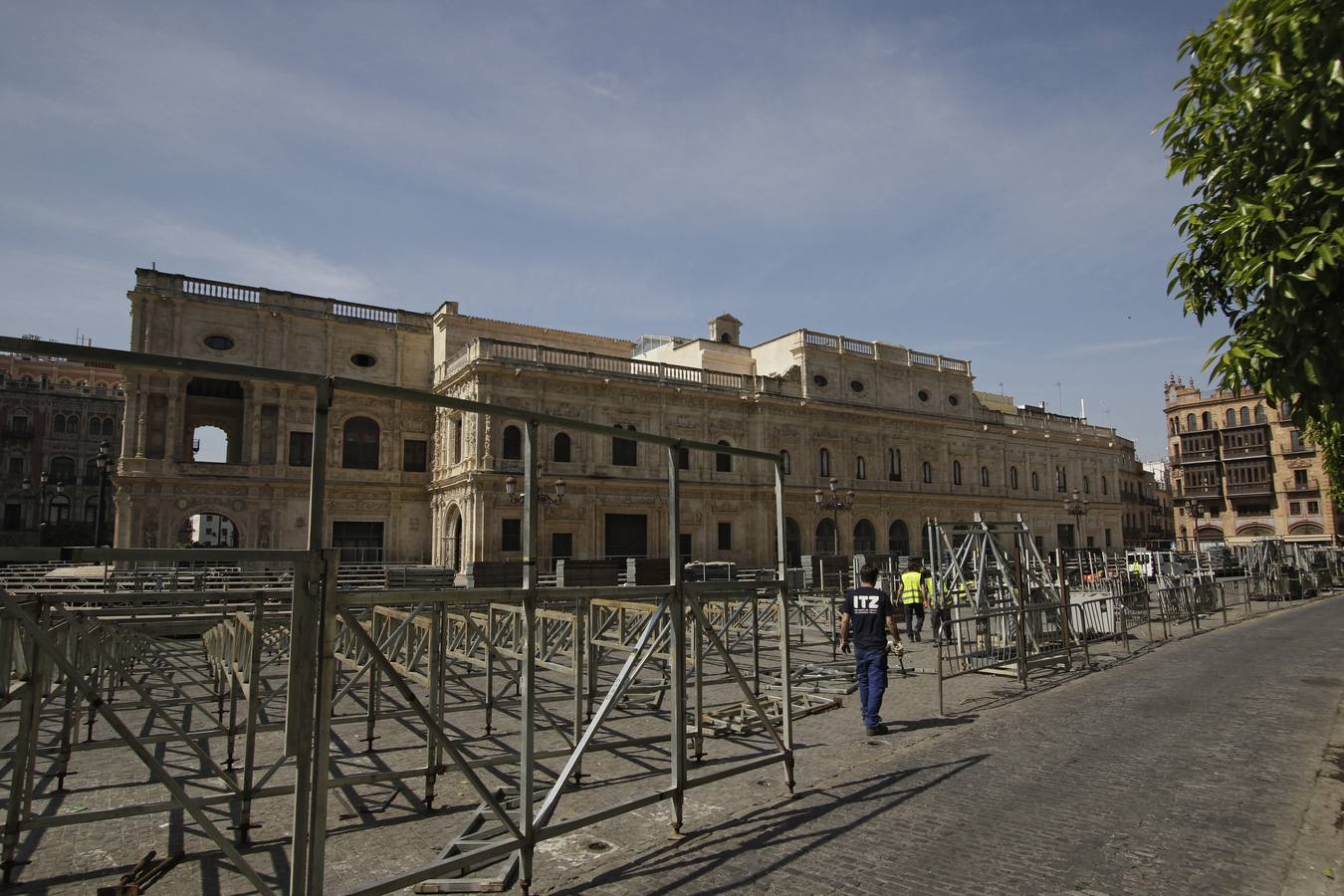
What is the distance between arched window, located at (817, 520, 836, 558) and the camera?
125ft

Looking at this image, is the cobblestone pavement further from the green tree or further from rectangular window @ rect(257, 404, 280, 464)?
rectangular window @ rect(257, 404, 280, 464)

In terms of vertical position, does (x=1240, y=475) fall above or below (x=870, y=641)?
above

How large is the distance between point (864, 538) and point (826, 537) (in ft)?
9.62

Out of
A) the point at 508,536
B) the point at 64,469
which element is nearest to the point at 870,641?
the point at 508,536

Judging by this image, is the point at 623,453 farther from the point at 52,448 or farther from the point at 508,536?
the point at 52,448

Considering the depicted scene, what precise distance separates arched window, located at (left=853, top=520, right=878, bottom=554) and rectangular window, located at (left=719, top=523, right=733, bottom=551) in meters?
7.86

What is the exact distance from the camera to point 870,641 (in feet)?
28.7

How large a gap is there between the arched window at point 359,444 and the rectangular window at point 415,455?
47.8 inches

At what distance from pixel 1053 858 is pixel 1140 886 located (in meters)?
0.52

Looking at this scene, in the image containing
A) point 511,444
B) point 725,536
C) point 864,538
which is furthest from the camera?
point 864,538

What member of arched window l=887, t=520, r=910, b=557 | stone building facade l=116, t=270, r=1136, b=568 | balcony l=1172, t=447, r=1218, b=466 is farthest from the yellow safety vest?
balcony l=1172, t=447, r=1218, b=466

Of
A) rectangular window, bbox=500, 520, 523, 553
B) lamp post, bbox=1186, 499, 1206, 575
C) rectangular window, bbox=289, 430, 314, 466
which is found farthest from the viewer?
lamp post, bbox=1186, 499, 1206, 575

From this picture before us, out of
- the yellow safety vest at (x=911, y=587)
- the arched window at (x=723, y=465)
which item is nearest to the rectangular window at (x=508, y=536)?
the arched window at (x=723, y=465)

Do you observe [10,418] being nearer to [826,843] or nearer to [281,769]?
[281,769]
